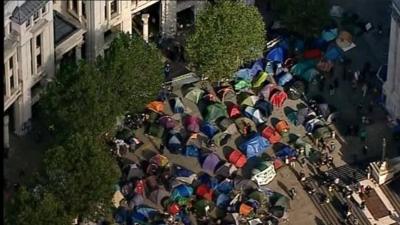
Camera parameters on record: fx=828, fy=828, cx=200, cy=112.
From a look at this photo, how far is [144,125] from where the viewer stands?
80.0 metres

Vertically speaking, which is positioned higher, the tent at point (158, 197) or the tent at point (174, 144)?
the tent at point (174, 144)

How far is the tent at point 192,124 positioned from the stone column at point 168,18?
593 inches

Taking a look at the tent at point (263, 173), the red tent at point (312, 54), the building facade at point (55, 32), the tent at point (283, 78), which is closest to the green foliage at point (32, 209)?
the building facade at point (55, 32)

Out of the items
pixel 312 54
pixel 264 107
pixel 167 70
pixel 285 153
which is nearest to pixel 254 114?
pixel 264 107

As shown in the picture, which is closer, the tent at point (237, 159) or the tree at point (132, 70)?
the tree at point (132, 70)

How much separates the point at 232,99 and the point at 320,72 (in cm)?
1073

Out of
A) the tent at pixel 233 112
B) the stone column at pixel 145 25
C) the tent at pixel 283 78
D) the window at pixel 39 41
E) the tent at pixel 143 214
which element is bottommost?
the tent at pixel 143 214

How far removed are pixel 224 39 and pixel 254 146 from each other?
11.2m

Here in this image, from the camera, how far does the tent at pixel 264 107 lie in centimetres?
8188

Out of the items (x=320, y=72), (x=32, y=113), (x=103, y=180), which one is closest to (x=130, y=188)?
(x=103, y=180)

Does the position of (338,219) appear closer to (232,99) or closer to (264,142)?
(264,142)

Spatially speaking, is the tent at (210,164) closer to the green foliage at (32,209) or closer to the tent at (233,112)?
the tent at (233,112)

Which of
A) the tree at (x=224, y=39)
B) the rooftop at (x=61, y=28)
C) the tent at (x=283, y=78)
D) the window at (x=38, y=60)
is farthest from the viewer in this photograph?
the tent at (x=283, y=78)

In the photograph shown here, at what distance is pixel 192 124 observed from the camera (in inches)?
3113
